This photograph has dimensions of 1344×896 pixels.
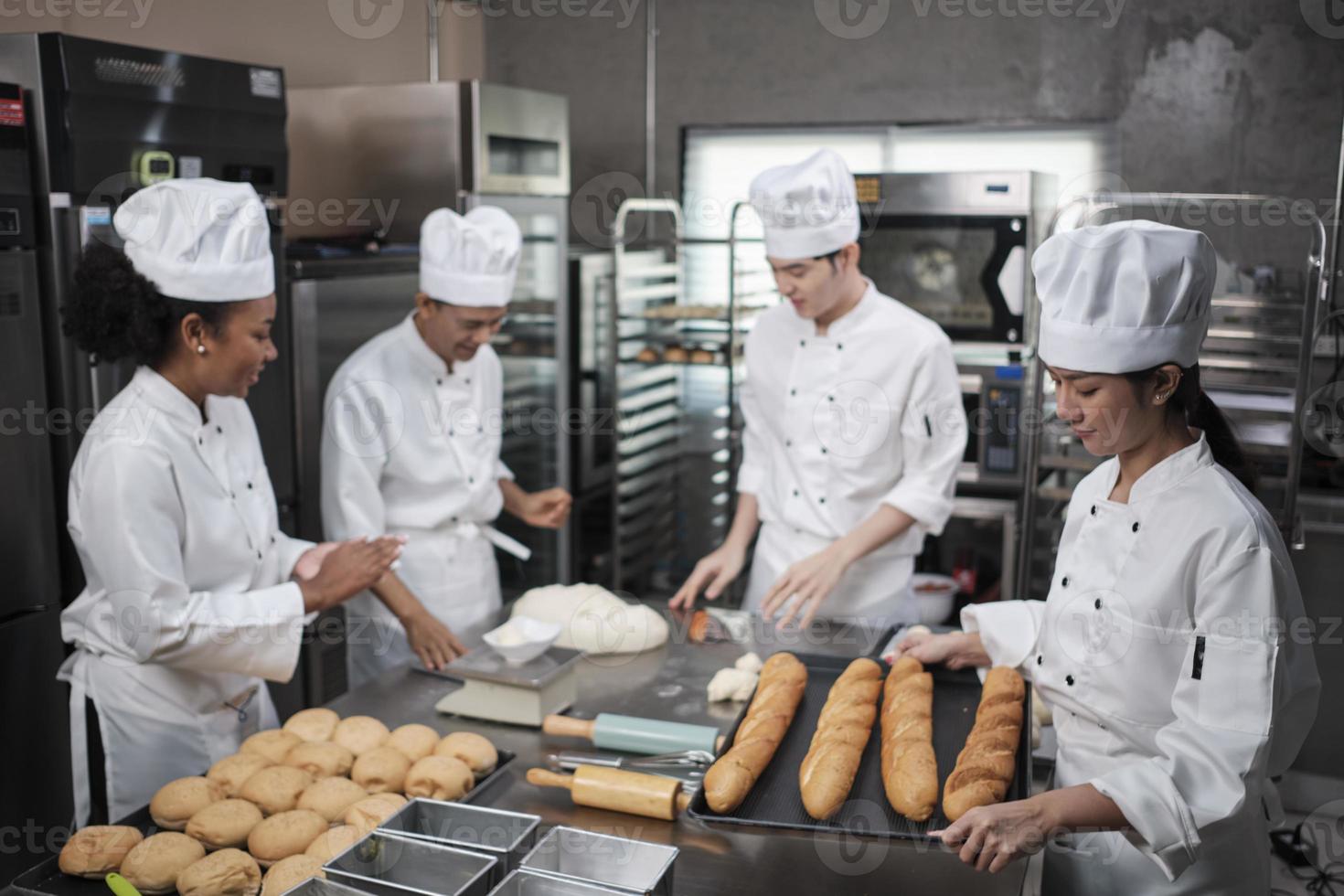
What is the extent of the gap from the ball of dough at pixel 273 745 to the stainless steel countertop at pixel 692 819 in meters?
0.24

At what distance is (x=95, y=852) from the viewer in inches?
60.6

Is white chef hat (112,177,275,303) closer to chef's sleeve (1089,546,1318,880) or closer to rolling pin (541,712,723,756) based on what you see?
rolling pin (541,712,723,756)

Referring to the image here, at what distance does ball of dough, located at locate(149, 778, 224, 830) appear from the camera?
1687 mm

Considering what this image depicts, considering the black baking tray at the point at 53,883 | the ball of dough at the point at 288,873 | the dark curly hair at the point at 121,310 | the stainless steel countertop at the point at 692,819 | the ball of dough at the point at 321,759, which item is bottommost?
the stainless steel countertop at the point at 692,819

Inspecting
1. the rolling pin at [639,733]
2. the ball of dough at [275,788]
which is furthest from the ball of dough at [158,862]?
the rolling pin at [639,733]

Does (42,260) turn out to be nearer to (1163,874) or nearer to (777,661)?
(777,661)

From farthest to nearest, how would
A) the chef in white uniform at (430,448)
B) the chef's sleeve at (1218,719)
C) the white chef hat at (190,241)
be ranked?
the chef in white uniform at (430,448) < the white chef hat at (190,241) < the chef's sleeve at (1218,719)

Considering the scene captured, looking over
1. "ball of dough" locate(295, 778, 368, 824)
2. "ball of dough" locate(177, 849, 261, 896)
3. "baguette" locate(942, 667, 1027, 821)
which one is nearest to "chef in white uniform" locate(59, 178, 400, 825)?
"ball of dough" locate(295, 778, 368, 824)

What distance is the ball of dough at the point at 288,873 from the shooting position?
1512 millimetres

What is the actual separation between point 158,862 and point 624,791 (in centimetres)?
66

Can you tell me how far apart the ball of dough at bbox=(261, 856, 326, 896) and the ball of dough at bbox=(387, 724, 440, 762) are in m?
0.33

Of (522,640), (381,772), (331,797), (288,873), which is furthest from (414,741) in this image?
(288,873)

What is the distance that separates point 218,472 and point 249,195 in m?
0.55

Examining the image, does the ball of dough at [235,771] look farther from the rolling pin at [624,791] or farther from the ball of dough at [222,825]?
the rolling pin at [624,791]
